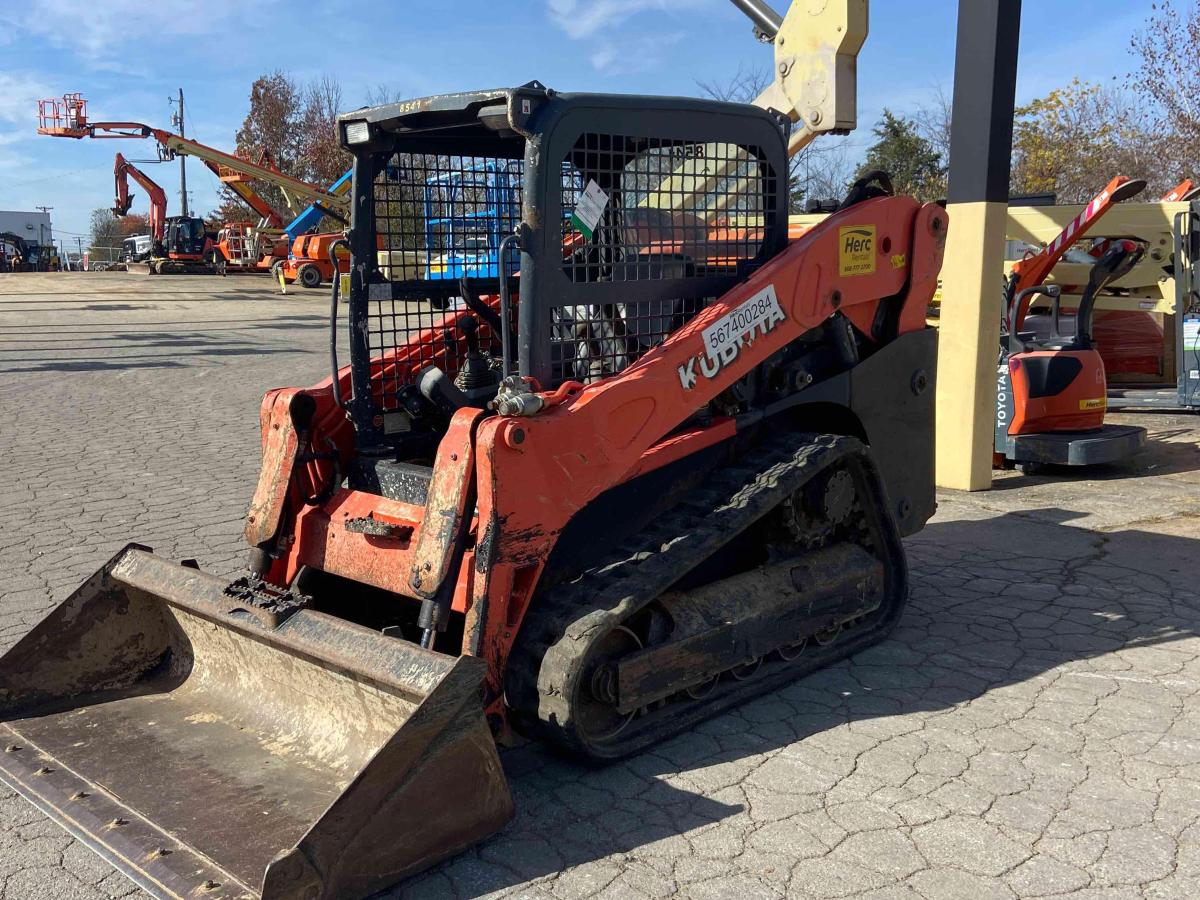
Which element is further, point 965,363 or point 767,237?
point 965,363

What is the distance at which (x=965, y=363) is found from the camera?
25.5 feet

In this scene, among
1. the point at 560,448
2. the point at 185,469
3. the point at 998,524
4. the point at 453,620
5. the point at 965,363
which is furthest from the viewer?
the point at 185,469

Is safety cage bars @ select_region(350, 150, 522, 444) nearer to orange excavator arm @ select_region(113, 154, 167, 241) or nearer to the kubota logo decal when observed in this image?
the kubota logo decal

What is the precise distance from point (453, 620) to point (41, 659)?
146 centimetres

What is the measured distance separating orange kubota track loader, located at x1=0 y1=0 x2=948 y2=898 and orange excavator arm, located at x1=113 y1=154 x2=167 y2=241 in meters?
36.7

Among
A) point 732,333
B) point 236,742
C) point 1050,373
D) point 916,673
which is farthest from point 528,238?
point 1050,373

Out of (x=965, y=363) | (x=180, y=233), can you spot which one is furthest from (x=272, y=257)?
(x=965, y=363)

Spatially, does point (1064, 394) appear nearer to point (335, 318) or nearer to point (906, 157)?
point (335, 318)

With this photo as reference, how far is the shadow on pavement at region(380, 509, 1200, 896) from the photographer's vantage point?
3367 millimetres

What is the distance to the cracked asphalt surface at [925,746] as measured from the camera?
314 cm

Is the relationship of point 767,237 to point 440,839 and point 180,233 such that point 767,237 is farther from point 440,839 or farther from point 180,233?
point 180,233

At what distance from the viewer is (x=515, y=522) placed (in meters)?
3.56

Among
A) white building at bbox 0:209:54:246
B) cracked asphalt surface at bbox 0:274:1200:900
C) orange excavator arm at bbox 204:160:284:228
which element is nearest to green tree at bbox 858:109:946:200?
orange excavator arm at bbox 204:160:284:228

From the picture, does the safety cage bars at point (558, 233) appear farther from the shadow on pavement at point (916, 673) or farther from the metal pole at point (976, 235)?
the metal pole at point (976, 235)
